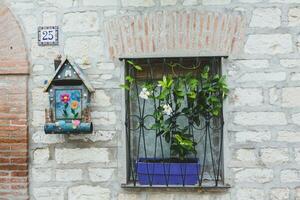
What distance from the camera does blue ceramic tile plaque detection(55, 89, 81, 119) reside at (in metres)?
3.54

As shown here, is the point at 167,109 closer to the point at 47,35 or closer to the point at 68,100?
the point at 68,100

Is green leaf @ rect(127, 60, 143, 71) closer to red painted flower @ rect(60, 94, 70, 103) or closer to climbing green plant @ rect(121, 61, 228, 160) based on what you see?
climbing green plant @ rect(121, 61, 228, 160)

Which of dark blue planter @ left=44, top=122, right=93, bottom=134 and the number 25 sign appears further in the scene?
the number 25 sign

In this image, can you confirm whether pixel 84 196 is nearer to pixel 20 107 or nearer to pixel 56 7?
pixel 20 107

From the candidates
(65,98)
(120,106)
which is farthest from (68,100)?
(120,106)

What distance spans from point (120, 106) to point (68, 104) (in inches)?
17.6

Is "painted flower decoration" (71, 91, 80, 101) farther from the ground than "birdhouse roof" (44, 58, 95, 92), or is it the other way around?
"birdhouse roof" (44, 58, 95, 92)

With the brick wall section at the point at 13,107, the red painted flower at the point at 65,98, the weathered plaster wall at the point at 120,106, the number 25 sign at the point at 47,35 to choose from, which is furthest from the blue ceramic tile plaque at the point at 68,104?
the number 25 sign at the point at 47,35

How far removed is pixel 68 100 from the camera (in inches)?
140

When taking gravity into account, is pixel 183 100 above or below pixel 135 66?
below

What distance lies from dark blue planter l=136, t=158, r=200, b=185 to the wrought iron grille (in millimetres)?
74

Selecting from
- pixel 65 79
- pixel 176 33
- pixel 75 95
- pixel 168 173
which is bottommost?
pixel 168 173

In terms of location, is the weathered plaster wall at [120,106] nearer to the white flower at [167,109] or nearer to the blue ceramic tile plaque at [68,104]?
the blue ceramic tile plaque at [68,104]

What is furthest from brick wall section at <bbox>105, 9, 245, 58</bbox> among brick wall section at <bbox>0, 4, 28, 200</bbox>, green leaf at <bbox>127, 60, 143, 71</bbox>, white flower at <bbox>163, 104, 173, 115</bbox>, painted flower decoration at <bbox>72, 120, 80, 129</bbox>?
brick wall section at <bbox>0, 4, 28, 200</bbox>
